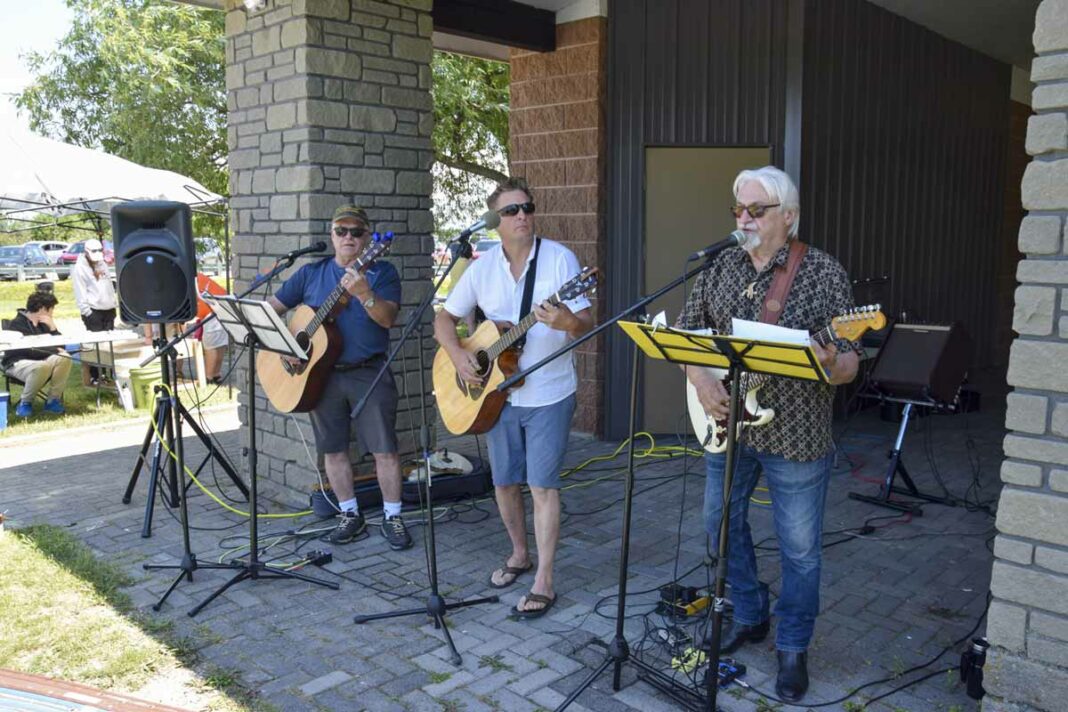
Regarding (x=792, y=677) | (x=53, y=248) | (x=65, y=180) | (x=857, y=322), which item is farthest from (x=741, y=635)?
(x=53, y=248)

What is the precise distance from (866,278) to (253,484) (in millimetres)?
6286

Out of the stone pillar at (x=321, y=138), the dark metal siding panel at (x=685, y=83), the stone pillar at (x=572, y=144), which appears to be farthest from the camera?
the stone pillar at (x=572, y=144)

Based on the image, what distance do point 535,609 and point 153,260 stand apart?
2978mm

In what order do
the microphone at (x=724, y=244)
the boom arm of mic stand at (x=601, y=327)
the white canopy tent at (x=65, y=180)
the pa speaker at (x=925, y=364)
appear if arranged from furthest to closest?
the white canopy tent at (x=65, y=180) → the pa speaker at (x=925, y=364) → the boom arm of mic stand at (x=601, y=327) → the microphone at (x=724, y=244)

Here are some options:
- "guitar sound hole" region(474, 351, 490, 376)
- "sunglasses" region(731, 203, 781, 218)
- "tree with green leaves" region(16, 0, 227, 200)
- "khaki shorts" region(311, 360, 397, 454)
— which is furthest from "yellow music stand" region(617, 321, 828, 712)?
"tree with green leaves" region(16, 0, 227, 200)

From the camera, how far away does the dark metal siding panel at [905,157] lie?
25.6 feet

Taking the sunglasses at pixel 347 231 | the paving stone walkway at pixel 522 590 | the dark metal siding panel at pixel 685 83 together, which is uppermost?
the dark metal siding panel at pixel 685 83

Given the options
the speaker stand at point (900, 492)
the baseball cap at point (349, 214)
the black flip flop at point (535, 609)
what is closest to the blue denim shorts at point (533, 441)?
the black flip flop at point (535, 609)

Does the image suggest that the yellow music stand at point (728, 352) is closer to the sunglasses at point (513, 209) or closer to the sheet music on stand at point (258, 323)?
the sunglasses at point (513, 209)

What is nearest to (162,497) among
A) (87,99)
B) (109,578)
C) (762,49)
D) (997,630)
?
(109,578)

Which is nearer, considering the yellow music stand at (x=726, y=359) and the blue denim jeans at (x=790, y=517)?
the yellow music stand at (x=726, y=359)

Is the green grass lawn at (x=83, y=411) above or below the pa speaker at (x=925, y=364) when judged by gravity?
below

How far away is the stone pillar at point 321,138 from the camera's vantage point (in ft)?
18.5

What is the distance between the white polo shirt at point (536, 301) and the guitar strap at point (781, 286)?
3.19 feet
